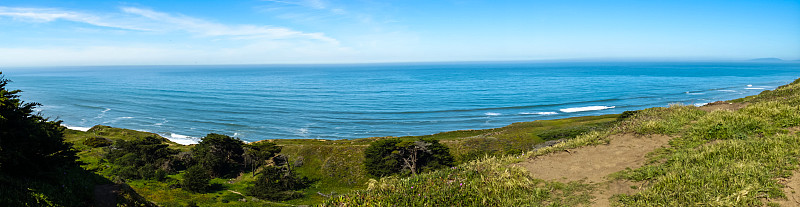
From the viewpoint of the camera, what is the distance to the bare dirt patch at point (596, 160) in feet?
38.1

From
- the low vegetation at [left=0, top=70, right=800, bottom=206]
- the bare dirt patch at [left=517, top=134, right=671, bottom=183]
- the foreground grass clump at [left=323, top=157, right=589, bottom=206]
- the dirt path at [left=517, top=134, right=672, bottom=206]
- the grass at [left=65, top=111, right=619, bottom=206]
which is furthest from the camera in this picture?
the grass at [left=65, top=111, right=619, bottom=206]

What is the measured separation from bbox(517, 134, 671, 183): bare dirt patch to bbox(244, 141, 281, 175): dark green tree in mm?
36190

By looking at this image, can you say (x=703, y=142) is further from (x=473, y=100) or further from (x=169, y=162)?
(x=473, y=100)

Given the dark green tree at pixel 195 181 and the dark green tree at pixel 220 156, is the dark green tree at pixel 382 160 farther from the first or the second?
the dark green tree at pixel 220 156

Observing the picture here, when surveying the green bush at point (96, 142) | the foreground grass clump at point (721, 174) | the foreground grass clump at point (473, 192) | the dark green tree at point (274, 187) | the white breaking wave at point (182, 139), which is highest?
the foreground grass clump at point (721, 174)

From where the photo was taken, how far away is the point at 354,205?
32.1 ft

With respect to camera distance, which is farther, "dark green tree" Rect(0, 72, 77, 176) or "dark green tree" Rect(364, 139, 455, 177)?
"dark green tree" Rect(364, 139, 455, 177)

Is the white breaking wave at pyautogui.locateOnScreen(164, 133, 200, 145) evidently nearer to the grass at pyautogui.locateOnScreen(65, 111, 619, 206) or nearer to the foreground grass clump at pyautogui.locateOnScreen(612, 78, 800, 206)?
the grass at pyautogui.locateOnScreen(65, 111, 619, 206)

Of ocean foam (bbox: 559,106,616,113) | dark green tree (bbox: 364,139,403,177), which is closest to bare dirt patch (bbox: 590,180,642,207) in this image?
dark green tree (bbox: 364,139,403,177)

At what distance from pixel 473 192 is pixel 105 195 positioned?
16230mm

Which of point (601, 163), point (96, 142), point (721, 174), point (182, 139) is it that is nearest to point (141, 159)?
point (96, 142)

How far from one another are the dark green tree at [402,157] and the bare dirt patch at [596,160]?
896 inches

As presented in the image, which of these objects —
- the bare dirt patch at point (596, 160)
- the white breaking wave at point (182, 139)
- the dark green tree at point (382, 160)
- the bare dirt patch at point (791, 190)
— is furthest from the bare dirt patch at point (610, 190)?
the white breaking wave at point (182, 139)

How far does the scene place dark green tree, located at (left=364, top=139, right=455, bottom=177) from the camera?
36688 mm
